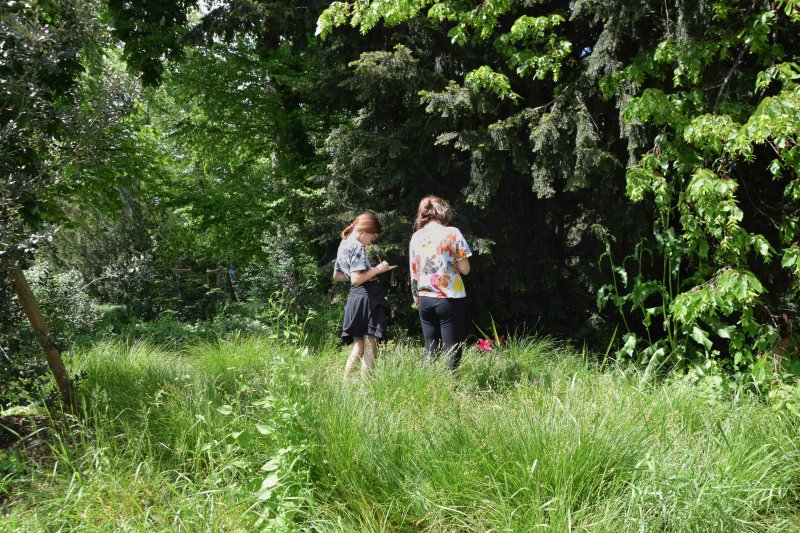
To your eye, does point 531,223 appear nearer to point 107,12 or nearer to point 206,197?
point 206,197

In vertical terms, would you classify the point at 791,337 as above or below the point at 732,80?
below

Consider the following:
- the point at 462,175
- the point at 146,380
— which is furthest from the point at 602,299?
the point at 146,380

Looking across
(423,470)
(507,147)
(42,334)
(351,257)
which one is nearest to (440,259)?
(351,257)

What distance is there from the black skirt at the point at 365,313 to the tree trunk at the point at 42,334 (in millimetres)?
1953

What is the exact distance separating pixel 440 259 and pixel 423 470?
2183 mm

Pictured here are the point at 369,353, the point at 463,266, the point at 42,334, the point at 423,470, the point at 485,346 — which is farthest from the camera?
the point at 485,346

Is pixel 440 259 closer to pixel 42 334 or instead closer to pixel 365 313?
pixel 365 313

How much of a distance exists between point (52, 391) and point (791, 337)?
494 centimetres

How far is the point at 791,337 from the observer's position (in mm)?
4211

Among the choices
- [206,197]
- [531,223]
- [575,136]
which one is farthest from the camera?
[206,197]

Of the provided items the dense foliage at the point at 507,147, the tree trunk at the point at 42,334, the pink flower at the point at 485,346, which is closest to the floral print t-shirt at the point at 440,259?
the pink flower at the point at 485,346

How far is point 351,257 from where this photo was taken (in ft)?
15.8

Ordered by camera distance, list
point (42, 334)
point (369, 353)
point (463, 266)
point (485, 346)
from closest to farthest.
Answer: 1. point (42, 334)
2. point (463, 266)
3. point (369, 353)
4. point (485, 346)

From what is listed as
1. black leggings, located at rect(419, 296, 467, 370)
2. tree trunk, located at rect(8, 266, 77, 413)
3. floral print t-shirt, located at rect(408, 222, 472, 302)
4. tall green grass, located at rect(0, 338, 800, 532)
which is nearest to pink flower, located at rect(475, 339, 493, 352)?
black leggings, located at rect(419, 296, 467, 370)
